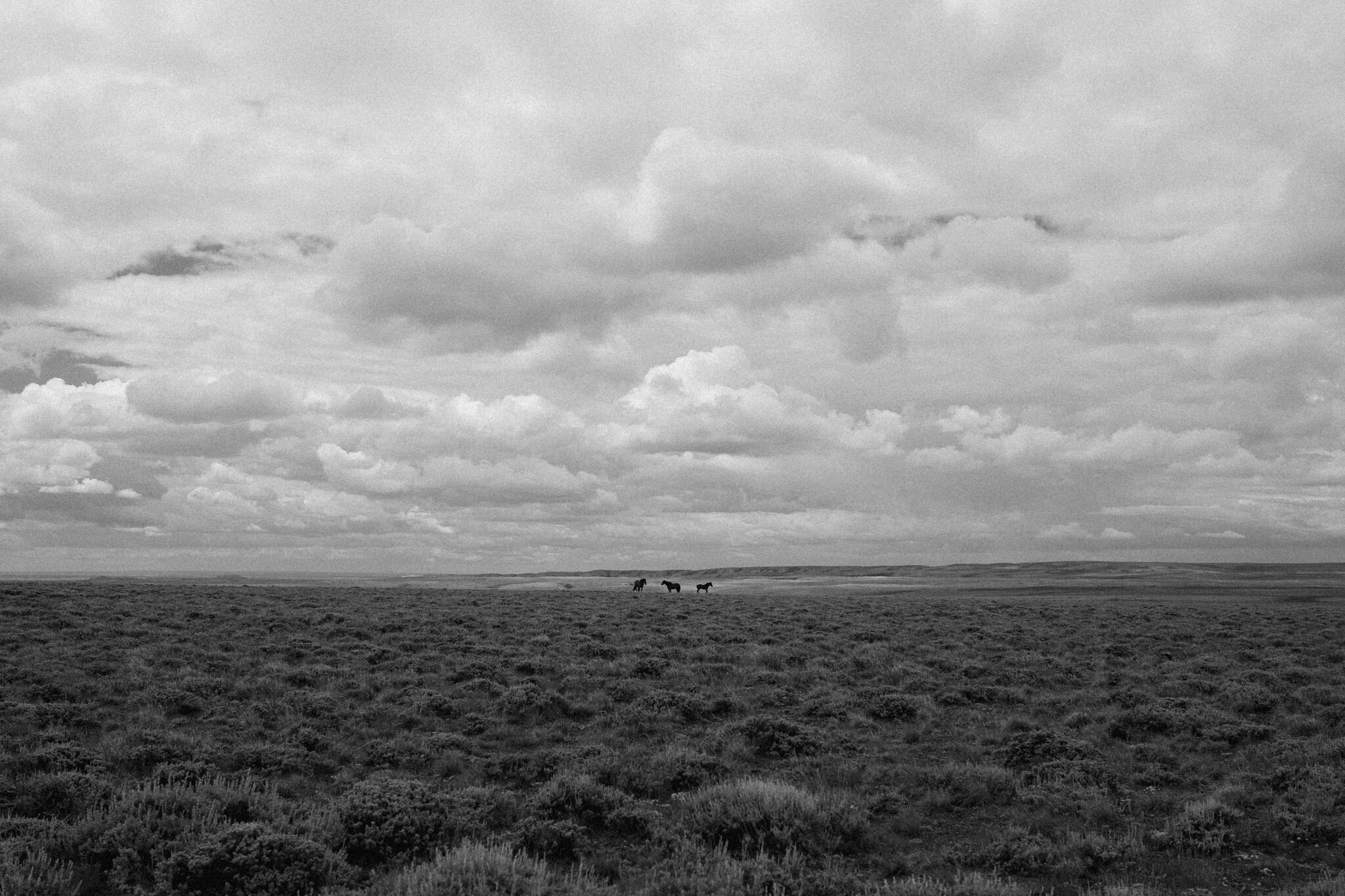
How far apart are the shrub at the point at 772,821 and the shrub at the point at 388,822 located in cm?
313

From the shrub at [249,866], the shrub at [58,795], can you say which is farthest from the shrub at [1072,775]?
the shrub at [58,795]

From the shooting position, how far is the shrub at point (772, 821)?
941 centimetres

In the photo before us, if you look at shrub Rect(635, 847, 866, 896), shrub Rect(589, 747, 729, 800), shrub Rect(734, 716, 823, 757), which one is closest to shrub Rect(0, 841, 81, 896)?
shrub Rect(635, 847, 866, 896)

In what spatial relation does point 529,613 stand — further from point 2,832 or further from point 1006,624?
point 2,832

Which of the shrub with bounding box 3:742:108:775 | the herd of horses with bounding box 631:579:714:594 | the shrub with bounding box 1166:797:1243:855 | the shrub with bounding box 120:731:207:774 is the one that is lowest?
the herd of horses with bounding box 631:579:714:594

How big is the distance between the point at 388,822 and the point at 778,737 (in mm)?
7643

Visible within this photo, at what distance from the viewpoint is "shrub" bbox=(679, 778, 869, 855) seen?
9414 mm

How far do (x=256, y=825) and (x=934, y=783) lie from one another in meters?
9.45

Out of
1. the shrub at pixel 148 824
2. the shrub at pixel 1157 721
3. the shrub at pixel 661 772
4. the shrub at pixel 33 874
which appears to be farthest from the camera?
the shrub at pixel 1157 721

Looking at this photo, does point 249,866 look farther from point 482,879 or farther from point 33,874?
point 482,879

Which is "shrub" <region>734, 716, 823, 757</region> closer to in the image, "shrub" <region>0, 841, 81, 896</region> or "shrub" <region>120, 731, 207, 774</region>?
"shrub" <region>120, 731, 207, 774</region>

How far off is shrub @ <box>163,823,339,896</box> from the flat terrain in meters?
0.03

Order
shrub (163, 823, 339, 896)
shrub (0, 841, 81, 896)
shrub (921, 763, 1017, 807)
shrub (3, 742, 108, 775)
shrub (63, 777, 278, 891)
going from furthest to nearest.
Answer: shrub (921, 763, 1017, 807)
shrub (3, 742, 108, 775)
shrub (63, 777, 278, 891)
shrub (163, 823, 339, 896)
shrub (0, 841, 81, 896)

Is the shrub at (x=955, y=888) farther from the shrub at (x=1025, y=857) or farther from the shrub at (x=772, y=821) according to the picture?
the shrub at (x=772, y=821)
